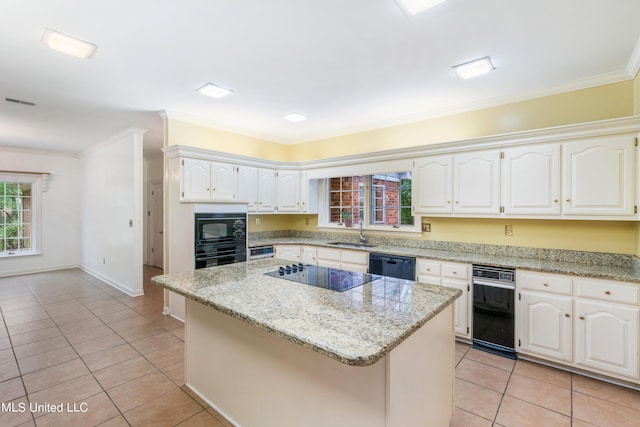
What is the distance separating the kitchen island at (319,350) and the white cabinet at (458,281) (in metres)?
1.33

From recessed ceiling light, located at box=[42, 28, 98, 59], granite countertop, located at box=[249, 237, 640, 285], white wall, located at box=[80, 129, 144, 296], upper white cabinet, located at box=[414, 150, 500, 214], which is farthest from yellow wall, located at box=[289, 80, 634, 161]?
white wall, located at box=[80, 129, 144, 296]

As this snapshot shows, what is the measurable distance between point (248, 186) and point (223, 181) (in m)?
0.43

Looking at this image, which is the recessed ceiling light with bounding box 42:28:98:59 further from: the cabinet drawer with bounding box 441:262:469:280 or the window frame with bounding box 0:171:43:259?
the window frame with bounding box 0:171:43:259

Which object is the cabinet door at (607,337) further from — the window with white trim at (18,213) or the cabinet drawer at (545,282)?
the window with white trim at (18,213)

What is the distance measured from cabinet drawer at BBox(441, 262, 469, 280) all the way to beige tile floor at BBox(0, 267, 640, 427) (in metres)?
0.74

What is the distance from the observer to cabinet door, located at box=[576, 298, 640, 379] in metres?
2.35

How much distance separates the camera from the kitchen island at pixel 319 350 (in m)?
1.30

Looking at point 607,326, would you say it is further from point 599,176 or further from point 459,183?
point 459,183

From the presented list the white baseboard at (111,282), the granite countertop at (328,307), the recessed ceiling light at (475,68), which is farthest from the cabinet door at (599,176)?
the white baseboard at (111,282)

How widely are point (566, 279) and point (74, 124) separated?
650cm

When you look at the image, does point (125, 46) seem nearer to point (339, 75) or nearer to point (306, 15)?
point (306, 15)

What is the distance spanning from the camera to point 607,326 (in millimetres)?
2443

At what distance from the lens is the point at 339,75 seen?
9.69 ft

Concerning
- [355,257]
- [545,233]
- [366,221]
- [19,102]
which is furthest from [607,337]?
[19,102]
